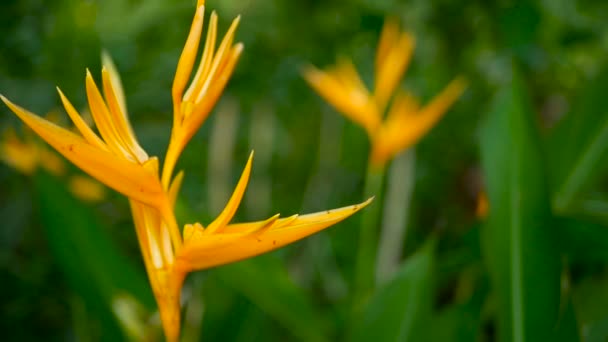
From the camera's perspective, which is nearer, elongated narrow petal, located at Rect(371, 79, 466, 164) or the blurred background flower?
the blurred background flower

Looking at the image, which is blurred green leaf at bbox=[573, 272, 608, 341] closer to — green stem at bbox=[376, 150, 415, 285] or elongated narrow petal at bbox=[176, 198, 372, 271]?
green stem at bbox=[376, 150, 415, 285]

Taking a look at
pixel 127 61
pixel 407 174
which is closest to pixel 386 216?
pixel 407 174

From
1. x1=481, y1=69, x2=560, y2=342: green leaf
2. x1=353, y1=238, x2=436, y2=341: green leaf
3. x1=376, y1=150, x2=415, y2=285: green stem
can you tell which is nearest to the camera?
x1=481, y1=69, x2=560, y2=342: green leaf

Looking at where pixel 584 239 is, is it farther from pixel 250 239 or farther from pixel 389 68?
pixel 250 239

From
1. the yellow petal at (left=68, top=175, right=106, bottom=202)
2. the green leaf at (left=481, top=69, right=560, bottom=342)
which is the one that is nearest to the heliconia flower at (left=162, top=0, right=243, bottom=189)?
the green leaf at (left=481, top=69, right=560, bottom=342)

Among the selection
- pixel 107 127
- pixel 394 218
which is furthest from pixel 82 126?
pixel 394 218
